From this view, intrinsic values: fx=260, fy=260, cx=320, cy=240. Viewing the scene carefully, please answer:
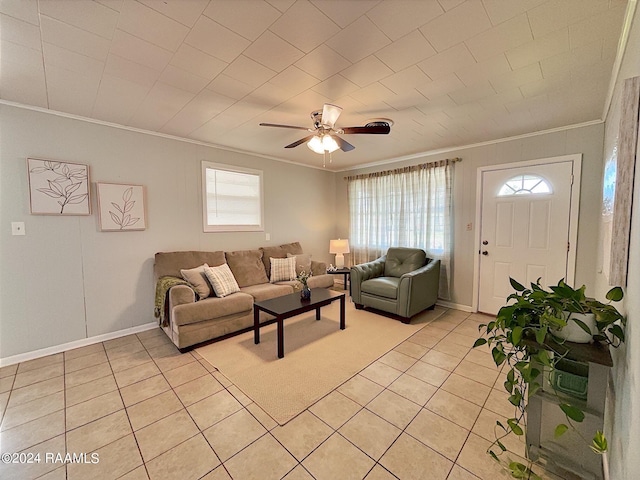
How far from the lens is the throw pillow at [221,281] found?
123 inches

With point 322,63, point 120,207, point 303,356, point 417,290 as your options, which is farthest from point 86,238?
point 417,290

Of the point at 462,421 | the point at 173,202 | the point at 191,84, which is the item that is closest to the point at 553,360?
the point at 462,421

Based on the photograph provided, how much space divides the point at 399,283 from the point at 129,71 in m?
3.42

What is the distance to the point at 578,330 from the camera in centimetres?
129

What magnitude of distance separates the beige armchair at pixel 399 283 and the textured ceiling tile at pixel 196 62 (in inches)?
115

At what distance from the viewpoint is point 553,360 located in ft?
4.11

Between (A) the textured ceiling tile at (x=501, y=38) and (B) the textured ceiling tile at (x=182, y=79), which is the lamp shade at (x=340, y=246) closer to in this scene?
(B) the textured ceiling tile at (x=182, y=79)

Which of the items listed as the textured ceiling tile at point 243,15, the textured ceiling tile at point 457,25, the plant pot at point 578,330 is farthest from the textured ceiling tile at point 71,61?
the plant pot at point 578,330

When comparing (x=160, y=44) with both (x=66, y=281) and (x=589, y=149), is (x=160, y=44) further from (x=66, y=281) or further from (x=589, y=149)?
(x=589, y=149)

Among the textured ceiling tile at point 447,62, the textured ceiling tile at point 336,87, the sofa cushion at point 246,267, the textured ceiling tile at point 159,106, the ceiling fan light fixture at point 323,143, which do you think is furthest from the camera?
the sofa cushion at point 246,267

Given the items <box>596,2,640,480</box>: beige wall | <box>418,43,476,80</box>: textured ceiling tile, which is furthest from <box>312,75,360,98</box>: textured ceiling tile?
<box>596,2,640,480</box>: beige wall

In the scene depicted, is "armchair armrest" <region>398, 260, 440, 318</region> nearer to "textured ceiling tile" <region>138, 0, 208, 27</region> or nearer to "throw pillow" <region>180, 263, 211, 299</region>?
"throw pillow" <region>180, 263, 211, 299</region>

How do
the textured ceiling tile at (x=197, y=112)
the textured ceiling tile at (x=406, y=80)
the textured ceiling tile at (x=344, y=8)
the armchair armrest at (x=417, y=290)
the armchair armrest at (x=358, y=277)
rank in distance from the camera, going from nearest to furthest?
the textured ceiling tile at (x=344, y=8) → the textured ceiling tile at (x=406, y=80) → the textured ceiling tile at (x=197, y=112) → the armchair armrest at (x=417, y=290) → the armchair armrest at (x=358, y=277)

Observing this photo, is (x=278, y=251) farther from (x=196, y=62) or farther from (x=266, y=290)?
(x=196, y=62)
